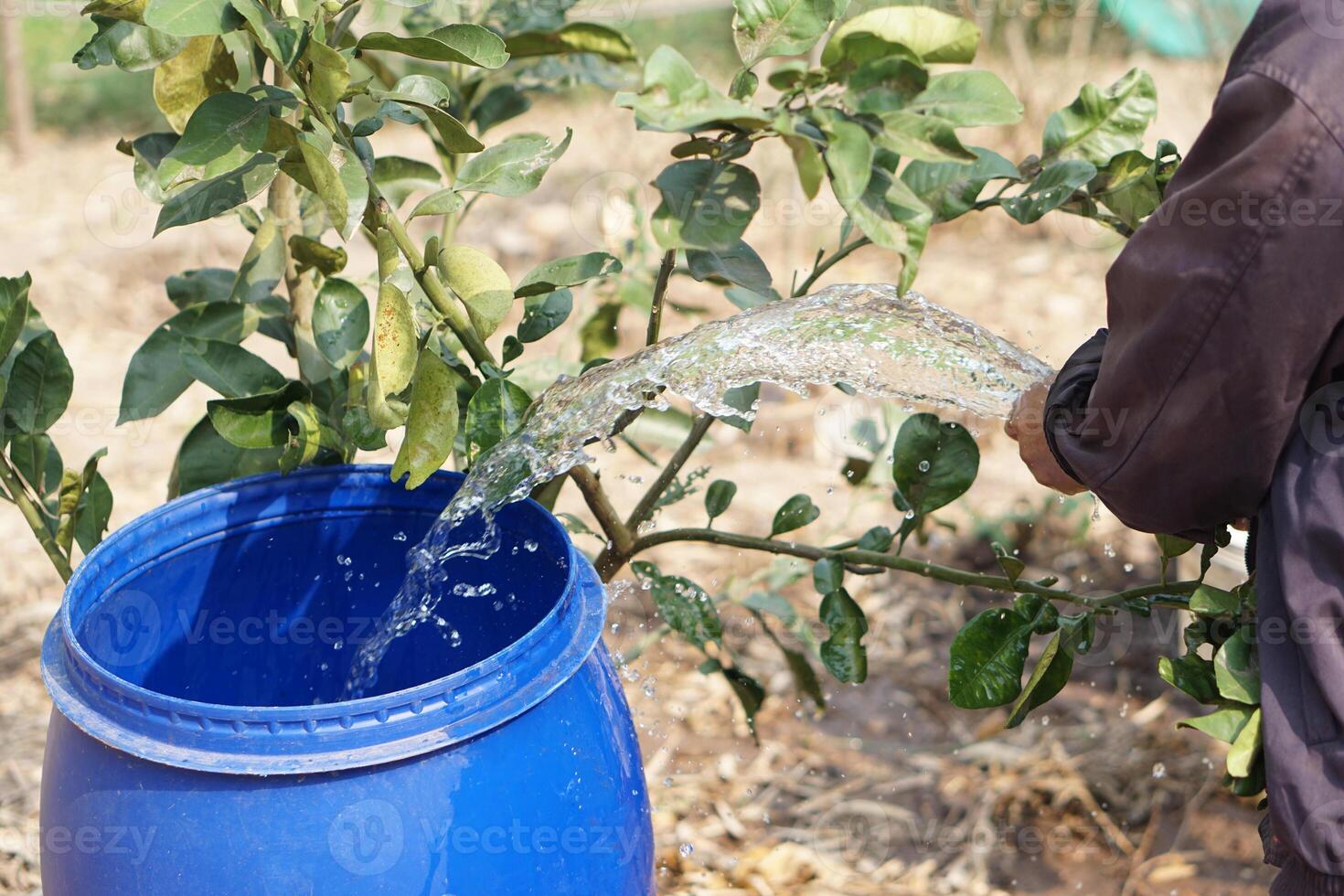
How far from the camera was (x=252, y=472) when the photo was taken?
158cm

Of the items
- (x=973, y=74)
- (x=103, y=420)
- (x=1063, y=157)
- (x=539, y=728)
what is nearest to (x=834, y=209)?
(x=103, y=420)

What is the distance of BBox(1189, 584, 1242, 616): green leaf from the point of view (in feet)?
4.26

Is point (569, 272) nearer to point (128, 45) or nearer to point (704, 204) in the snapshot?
point (704, 204)

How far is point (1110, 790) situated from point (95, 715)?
158cm

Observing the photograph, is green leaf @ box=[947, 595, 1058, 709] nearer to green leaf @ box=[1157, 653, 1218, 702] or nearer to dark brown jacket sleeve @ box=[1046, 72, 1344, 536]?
green leaf @ box=[1157, 653, 1218, 702]

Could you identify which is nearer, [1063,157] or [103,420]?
[1063,157]

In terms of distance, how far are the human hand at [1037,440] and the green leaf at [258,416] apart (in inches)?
29.9

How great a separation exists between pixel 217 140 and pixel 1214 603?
3.36 feet

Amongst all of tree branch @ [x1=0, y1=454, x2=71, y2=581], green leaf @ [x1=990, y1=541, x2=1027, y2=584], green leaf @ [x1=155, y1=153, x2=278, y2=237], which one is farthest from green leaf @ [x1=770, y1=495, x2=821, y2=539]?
tree branch @ [x1=0, y1=454, x2=71, y2=581]

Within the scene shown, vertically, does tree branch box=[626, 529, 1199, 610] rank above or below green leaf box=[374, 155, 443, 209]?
below

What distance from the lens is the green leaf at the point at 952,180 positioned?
58.9 inches

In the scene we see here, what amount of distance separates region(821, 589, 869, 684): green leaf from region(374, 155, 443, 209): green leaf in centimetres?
73

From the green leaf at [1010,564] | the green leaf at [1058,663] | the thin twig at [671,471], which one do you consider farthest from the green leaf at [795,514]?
the green leaf at [1058,663]

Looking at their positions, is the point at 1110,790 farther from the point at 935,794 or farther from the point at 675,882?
the point at 675,882
